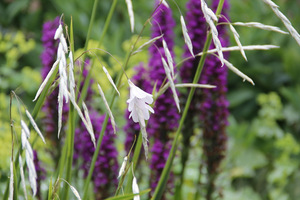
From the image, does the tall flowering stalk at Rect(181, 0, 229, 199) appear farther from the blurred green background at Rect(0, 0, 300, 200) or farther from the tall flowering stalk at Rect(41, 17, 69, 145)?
the blurred green background at Rect(0, 0, 300, 200)

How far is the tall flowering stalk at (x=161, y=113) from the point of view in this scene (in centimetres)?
163

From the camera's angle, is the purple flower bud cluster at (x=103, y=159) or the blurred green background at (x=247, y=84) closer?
the purple flower bud cluster at (x=103, y=159)

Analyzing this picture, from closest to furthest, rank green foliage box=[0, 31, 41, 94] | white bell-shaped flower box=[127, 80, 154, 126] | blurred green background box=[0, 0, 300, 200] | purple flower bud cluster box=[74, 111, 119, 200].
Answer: white bell-shaped flower box=[127, 80, 154, 126]
purple flower bud cluster box=[74, 111, 119, 200]
green foliage box=[0, 31, 41, 94]
blurred green background box=[0, 0, 300, 200]

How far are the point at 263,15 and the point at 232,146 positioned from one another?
2140 mm

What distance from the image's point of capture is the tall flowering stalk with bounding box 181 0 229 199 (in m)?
1.75

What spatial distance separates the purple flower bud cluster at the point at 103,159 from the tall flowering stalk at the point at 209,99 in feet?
1.04

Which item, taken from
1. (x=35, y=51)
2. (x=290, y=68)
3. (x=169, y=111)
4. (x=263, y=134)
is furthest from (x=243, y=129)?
(x=35, y=51)

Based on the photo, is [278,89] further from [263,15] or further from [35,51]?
[35,51]

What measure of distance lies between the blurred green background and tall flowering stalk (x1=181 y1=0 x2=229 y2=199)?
74 cm

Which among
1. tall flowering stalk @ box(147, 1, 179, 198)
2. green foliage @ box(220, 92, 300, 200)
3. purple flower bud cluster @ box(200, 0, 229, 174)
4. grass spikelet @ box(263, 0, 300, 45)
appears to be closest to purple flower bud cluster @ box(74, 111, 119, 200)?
tall flowering stalk @ box(147, 1, 179, 198)

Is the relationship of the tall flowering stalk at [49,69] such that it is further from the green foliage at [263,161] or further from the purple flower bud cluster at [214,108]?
the green foliage at [263,161]

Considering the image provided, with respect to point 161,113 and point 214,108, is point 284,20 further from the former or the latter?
point 214,108

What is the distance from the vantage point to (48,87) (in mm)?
1022

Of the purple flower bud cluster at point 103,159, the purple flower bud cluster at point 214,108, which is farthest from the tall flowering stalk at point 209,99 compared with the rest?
the purple flower bud cluster at point 103,159
